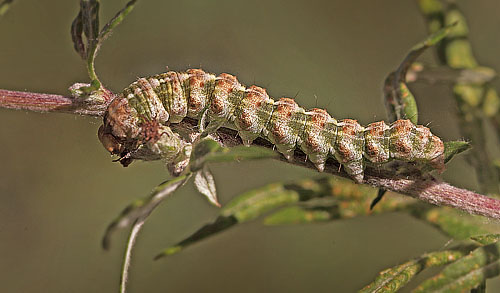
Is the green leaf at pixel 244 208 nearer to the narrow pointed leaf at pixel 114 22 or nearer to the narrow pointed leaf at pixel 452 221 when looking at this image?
the narrow pointed leaf at pixel 452 221

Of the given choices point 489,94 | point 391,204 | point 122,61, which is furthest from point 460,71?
point 122,61

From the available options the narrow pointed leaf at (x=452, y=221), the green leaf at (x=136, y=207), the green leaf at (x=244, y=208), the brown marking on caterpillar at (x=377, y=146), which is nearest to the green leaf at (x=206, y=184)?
the green leaf at (x=136, y=207)

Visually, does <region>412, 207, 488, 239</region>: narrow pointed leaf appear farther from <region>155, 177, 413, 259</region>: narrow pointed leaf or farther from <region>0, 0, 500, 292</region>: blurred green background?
<region>0, 0, 500, 292</region>: blurred green background

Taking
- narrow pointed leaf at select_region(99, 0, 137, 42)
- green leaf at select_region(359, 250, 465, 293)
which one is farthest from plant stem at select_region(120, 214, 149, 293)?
green leaf at select_region(359, 250, 465, 293)

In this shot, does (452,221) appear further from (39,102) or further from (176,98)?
(39,102)

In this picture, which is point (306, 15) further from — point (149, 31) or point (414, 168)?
point (414, 168)

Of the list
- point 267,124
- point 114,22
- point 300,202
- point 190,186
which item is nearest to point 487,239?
point 300,202
